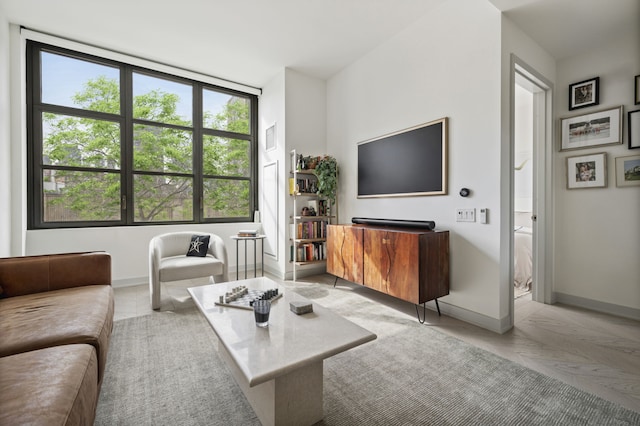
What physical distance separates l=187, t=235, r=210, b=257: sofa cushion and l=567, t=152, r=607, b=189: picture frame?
4173 mm

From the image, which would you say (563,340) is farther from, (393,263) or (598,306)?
(393,263)

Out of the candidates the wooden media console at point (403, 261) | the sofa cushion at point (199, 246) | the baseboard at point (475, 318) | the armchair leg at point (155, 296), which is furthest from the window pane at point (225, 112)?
the baseboard at point (475, 318)

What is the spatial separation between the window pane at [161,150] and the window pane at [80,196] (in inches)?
15.6

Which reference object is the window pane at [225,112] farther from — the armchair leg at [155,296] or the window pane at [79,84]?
the armchair leg at [155,296]

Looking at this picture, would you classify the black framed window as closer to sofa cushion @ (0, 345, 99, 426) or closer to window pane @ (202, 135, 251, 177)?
window pane @ (202, 135, 251, 177)

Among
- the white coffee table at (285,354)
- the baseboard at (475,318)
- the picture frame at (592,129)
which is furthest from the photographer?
the picture frame at (592,129)

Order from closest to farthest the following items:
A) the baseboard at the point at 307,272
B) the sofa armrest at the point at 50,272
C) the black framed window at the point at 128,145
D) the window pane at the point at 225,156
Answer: the sofa armrest at the point at 50,272
the black framed window at the point at 128,145
the baseboard at the point at 307,272
the window pane at the point at 225,156

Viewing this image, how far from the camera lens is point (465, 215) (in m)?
2.56

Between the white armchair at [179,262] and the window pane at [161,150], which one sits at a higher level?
the window pane at [161,150]

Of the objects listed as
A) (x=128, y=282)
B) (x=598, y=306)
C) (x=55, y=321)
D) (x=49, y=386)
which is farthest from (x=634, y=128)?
(x=128, y=282)

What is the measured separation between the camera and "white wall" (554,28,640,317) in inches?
104

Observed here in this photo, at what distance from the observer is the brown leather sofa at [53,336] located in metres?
0.88

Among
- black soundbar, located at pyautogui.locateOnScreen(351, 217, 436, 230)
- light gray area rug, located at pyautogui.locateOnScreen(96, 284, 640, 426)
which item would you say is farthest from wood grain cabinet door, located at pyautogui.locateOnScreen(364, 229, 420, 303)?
light gray area rug, located at pyautogui.locateOnScreen(96, 284, 640, 426)

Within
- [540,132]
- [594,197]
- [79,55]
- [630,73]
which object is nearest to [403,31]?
[540,132]
